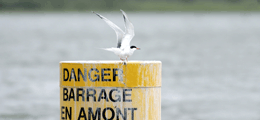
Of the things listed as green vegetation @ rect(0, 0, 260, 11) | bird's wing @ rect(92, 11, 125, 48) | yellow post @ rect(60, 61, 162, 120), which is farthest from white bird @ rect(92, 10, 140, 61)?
green vegetation @ rect(0, 0, 260, 11)

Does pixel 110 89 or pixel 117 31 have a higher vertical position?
pixel 117 31

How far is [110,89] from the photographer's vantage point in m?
6.31

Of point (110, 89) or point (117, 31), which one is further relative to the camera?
point (117, 31)

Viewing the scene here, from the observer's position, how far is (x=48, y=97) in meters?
17.8

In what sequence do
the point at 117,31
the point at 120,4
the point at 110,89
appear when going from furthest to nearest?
the point at 120,4 < the point at 117,31 < the point at 110,89

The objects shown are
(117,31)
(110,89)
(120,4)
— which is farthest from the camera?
(120,4)

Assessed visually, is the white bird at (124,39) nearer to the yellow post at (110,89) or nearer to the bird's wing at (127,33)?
the bird's wing at (127,33)

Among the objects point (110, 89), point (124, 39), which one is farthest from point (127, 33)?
point (110, 89)

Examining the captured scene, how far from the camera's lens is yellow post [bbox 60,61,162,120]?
20.7 feet

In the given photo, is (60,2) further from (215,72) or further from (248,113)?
(248,113)

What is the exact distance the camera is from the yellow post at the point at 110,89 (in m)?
6.31

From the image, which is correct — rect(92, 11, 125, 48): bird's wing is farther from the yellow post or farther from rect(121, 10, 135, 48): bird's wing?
the yellow post

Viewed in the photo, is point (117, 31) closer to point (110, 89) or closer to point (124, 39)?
point (124, 39)

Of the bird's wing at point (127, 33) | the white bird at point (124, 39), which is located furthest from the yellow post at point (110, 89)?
the bird's wing at point (127, 33)
